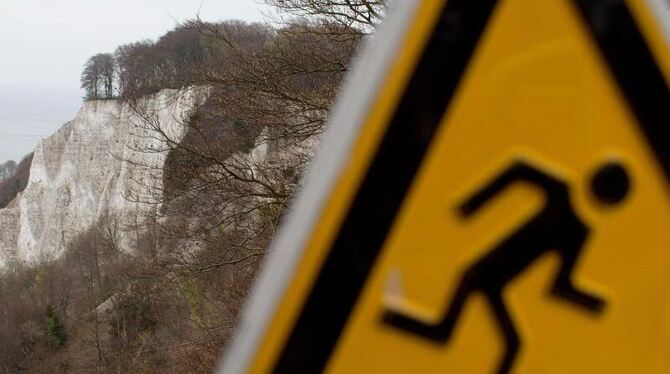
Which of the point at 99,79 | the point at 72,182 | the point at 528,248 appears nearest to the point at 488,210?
the point at 528,248

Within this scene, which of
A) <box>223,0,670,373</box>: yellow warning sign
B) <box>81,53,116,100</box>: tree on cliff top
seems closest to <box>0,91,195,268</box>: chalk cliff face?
<box>81,53,116,100</box>: tree on cliff top

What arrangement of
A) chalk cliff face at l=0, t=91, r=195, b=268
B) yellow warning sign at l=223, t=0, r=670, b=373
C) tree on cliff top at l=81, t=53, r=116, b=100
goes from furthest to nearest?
1. tree on cliff top at l=81, t=53, r=116, b=100
2. chalk cliff face at l=0, t=91, r=195, b=268
3. yellow warning sign at l=223, t=0, r=670, b=373

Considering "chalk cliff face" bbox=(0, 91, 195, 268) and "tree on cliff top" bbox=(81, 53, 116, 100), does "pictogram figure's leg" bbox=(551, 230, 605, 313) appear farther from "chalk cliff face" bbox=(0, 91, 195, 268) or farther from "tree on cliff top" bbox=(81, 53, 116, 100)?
"tree on cliff top" bbox=(81, 53, 116, 100)

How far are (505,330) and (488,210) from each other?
0.40 ft

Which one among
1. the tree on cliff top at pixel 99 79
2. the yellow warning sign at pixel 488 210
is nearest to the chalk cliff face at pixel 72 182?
the tree on cliff top at pixel 99 79

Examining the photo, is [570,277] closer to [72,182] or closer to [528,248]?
[528,248]

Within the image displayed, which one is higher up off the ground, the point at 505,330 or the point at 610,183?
the point at 610,183

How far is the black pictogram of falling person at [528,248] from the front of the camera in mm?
635

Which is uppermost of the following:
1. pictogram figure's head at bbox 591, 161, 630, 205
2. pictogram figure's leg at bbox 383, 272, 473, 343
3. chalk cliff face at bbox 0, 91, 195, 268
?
pictogram figure's head at bbox 591, 161, 630, 205

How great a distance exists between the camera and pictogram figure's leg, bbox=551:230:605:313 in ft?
2.15

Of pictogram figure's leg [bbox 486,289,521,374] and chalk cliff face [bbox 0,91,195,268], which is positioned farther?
chalk cliff face [bbox 0,91,195,268]

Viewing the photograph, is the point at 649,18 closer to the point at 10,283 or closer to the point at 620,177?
the point at 620,177

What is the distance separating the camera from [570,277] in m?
0.66

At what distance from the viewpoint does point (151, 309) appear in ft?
50.1
